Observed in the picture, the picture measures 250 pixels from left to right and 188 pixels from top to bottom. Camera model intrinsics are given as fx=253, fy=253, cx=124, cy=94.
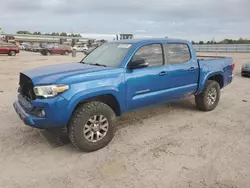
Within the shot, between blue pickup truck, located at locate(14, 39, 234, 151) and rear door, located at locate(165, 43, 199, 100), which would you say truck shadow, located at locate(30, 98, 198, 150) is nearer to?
blue pickup truck, located at locate(14, 39, 234, 151)

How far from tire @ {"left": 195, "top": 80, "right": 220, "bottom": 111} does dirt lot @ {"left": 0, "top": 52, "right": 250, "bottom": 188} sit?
50 centimetres

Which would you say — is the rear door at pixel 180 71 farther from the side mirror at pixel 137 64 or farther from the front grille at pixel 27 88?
the front grille at pixel 27 88

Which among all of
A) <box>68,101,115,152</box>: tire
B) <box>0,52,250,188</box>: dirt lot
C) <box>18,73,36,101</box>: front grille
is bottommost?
<box>0,52,250,188</box>: dirt lot

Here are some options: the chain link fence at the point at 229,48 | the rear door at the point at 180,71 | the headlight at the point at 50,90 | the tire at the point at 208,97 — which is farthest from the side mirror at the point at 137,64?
the chain link fence at the point at 229,48

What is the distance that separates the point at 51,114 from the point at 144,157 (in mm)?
1501

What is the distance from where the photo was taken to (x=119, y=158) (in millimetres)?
3760

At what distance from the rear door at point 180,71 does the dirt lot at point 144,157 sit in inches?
25.9

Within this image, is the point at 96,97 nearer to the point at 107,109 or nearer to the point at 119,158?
the point at 107,109

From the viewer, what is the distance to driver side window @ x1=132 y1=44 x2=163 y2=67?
464cm

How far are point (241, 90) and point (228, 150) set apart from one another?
557 cm

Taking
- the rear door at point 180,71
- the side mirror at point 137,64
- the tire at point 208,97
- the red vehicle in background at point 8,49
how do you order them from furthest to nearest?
the red vehicle in background at point 8,49 → the tire at point 208,97 → the rear door at point 180,71 → the side mirror at point 137,64

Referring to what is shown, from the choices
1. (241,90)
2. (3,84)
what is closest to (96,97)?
(241,90)

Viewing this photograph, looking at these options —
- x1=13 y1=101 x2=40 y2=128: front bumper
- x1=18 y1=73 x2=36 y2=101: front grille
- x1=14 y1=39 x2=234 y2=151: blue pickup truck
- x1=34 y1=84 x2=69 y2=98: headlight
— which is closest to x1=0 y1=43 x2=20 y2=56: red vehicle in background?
x1=14 y1=39 x2=234 y2=151: blue pickup truck

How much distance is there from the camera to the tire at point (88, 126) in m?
3.79
